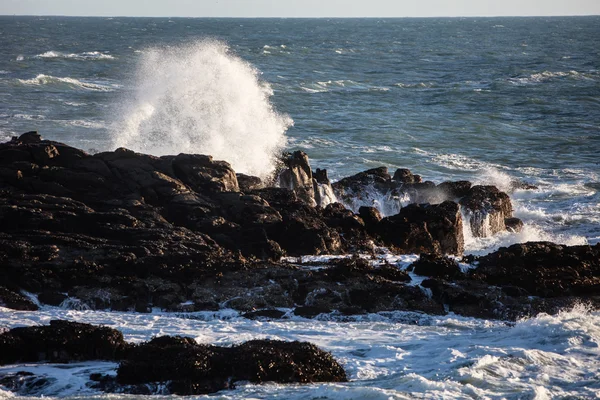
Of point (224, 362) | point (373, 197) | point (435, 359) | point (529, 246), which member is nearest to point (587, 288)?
point (529, 246)

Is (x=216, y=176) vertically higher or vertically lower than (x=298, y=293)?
higher

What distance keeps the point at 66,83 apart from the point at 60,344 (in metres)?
35.7

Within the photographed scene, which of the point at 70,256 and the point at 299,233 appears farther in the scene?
the point at 299,233

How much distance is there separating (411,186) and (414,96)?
2430cm

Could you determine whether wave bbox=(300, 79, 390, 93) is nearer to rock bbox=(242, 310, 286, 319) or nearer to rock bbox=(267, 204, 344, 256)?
rock bbox=(267, 204, 344, 256)

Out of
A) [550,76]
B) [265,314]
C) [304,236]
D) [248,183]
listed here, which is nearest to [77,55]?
[550,76]

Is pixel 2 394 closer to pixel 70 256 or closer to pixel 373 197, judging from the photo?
pixel 70 256

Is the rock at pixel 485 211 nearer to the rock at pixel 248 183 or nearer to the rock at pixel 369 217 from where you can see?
the rock at pixel 369 217

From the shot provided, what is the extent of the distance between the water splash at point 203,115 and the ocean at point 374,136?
0.07 meters

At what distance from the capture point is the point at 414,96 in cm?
4388

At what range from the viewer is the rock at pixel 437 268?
1323 centimetres

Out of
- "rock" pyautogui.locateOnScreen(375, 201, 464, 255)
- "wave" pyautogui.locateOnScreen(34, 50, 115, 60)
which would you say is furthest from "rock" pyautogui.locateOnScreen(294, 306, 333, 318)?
"wave" pyautogui.locateOnScreen(34, 50, 115, 60)

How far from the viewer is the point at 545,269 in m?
13.5

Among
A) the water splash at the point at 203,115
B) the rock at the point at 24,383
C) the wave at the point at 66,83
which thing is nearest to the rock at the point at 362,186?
the water splash at the point at 203,115
